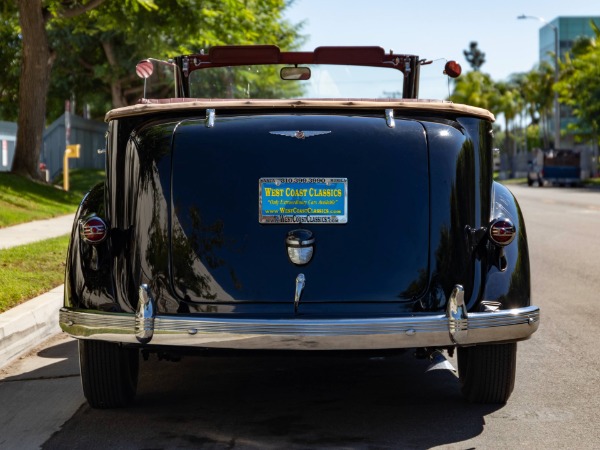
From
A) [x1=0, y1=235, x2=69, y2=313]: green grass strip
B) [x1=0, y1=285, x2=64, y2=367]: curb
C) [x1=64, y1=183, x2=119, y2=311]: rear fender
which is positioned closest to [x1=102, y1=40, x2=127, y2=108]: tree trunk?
[x1=0, y1=235, x2=69, y2=313]: green grass strip

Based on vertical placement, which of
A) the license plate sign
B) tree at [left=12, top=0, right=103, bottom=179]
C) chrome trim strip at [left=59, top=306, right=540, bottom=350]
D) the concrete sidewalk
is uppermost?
tree at [left=12, top=0, right=103, bottom=179]

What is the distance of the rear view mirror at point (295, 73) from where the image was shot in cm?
702

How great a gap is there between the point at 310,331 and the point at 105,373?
1.19m

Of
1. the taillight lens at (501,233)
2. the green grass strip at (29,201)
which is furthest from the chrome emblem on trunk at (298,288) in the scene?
the green grass strip at (29,201)

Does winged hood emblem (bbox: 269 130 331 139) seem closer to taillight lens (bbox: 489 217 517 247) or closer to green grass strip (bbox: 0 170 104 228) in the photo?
taillight lens (bbox: 489 217 517 247)

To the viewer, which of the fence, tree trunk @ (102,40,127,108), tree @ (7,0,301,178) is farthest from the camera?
tree trunk @ (102,40,127,108)

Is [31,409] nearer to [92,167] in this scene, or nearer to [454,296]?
[454,296]

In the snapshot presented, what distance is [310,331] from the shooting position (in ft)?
14.5

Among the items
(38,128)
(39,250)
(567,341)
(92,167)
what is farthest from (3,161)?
(567,341)

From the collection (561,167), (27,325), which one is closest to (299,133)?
(27,325)

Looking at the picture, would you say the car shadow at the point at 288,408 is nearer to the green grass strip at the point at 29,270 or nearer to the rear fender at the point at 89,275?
the rear fender at the point at 89,275

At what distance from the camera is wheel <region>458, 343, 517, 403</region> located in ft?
16.5

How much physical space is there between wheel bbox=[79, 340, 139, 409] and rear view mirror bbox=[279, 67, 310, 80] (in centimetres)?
250

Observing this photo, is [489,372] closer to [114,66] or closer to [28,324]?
[28,324]
